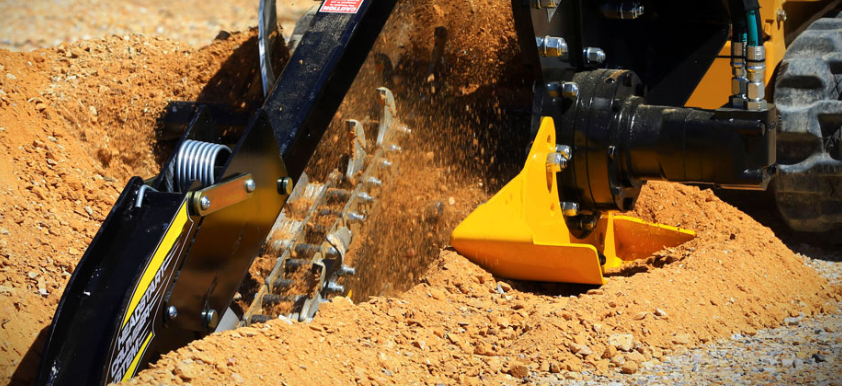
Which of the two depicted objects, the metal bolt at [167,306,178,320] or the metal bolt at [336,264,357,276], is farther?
the metal bolt at [336,264,357,276]

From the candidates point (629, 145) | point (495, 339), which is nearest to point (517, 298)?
point (495, 339)

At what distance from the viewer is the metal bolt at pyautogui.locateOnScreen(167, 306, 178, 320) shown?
8.66ft

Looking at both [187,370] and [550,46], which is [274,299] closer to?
[187,370]

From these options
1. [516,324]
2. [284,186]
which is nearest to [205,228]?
[284,186]

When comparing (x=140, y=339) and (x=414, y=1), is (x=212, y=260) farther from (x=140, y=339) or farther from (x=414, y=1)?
(x=414, y=1)

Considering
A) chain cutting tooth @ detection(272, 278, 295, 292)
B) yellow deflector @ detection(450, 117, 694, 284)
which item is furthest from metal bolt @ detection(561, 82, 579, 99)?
chain cutting tooth @ detection(272, 278, 295, 292)

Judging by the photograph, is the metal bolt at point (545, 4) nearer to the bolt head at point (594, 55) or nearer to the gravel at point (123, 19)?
the bolt head at point (594, 55)

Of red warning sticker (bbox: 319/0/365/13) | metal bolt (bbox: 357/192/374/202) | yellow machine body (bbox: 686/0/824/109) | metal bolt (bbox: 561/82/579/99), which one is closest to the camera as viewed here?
red warning sticker (bbox: 319/0/365/13)

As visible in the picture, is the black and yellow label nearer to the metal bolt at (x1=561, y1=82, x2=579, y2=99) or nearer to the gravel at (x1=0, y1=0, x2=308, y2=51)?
the metal bolt at (x1=561, y1=82, x2=579, y2=99)

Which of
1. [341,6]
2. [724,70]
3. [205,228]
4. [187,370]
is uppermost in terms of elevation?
[341,6]

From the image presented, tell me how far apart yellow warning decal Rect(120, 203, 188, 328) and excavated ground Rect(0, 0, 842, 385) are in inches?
8.7

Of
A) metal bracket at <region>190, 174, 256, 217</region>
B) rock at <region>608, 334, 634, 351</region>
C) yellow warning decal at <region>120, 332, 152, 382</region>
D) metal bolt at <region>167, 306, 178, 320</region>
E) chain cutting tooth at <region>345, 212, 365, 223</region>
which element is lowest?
rock at <region>608, 334, 634, 351</region>

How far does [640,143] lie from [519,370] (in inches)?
44.5

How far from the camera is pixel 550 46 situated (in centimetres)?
349
